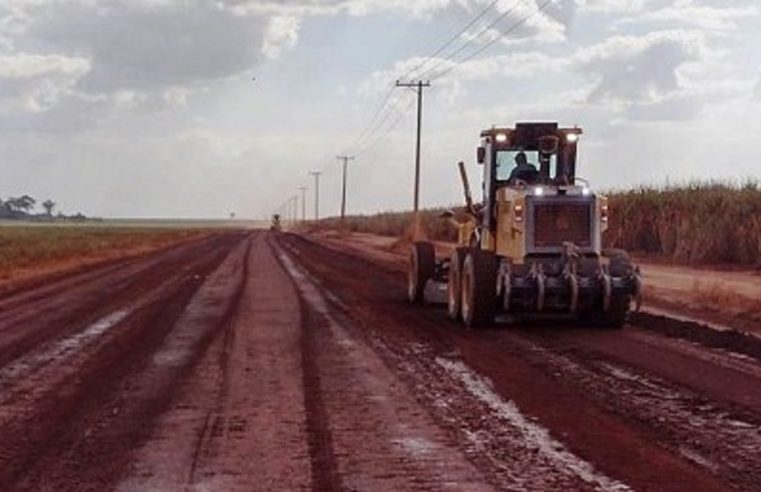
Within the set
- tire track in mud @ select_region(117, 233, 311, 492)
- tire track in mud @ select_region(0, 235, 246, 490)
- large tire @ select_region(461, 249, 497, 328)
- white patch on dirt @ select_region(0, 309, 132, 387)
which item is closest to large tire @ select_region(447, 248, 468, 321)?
large tire @ select_region(461, 249, 497, 328)

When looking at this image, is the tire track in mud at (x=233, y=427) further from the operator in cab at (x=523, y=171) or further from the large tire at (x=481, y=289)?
the operator in cab at (x=523, y=171)

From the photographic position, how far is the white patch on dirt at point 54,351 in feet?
44.9

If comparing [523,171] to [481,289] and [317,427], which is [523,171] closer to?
[481,289]

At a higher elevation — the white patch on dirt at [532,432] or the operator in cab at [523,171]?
the operator in cab at [523,171]

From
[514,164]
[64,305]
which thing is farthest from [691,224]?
[64,305]

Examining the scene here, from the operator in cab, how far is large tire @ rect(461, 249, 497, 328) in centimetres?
166

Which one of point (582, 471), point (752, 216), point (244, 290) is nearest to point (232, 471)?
point (582, 471)

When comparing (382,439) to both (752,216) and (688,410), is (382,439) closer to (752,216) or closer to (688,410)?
(688,410)

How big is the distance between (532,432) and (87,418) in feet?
12.7

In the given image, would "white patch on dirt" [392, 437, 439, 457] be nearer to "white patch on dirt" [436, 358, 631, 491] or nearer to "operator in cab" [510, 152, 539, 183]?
"white patch on dirt" [436, 358, 631, 491]

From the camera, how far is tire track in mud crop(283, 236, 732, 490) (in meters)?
8.69

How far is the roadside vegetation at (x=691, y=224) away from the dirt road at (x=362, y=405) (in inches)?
692

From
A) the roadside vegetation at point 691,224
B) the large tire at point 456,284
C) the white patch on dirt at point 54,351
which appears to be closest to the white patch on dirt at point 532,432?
the white patch on dirt at point 54,351

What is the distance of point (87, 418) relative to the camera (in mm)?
10812
